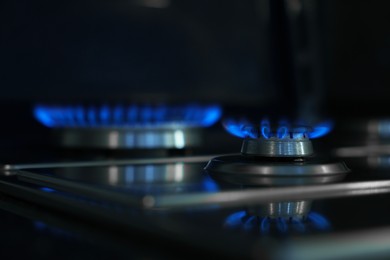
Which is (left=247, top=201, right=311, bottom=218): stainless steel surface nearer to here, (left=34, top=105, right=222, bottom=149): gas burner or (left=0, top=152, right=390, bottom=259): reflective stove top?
(left=0, top=152, right=390, bottom=259): reflective stove top

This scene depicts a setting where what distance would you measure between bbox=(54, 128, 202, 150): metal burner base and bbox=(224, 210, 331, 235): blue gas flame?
0.51m

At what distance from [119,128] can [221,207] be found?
1.63 feet

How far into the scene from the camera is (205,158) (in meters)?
0.82

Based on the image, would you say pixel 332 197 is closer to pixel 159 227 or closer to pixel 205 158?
pixel 159 227

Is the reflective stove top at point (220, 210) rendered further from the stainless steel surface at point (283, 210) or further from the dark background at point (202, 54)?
the dark background at point (202, 54)

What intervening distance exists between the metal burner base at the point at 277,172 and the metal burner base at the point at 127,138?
0.30 m

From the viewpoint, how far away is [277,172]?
553 mm

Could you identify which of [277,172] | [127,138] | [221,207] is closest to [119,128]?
[127,138]

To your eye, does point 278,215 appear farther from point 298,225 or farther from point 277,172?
point 277,172

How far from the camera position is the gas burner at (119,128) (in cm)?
88

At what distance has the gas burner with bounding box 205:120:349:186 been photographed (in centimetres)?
54

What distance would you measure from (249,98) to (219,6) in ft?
0.70

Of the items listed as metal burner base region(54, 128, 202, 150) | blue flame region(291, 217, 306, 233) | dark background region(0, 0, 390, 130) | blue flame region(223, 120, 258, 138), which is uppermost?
dark background region(0, 0, 390, 130)

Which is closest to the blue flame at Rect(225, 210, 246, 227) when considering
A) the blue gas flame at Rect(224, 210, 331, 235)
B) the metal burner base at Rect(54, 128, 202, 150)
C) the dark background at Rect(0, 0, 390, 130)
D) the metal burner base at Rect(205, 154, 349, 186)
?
the blue gas flame at Rect(224, 210, 331, 235)
